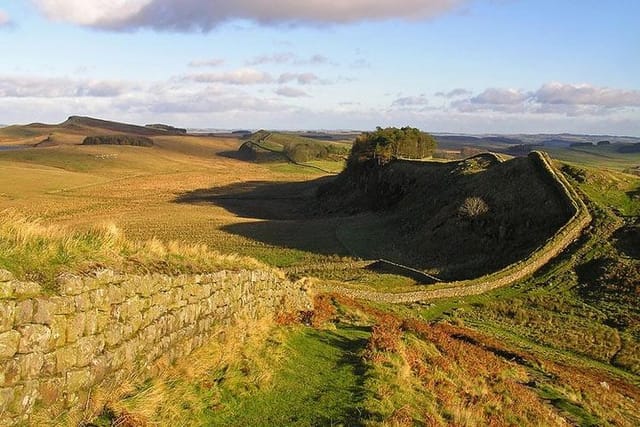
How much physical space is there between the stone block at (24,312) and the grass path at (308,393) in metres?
A: 3.69

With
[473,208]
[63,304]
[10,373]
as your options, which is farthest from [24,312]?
[473,208]

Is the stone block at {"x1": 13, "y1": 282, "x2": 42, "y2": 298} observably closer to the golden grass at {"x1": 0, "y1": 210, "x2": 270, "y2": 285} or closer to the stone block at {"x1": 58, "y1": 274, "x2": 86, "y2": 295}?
the golden grass at {"x1": 0, "y1": 210, "x2": 270, "y2": 285}

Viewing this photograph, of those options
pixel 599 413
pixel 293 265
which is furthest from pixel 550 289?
pixel 599 413

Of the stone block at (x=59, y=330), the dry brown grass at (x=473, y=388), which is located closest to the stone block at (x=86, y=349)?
the stone block at (x=59, y=330)

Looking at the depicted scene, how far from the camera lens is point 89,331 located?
9211mm

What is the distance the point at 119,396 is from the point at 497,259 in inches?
1827

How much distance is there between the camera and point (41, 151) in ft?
549

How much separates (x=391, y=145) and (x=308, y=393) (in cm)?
10257

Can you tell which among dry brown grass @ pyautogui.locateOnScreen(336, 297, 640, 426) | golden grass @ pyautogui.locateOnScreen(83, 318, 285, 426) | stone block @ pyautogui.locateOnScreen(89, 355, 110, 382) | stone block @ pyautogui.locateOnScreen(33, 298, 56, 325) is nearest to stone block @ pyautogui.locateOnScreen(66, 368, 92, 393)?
stone block @ pyautogui.locateOnScreen(89, 355, 110, 382)

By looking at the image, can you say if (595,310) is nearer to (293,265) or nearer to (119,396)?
(293,265)

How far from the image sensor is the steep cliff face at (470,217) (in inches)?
2067

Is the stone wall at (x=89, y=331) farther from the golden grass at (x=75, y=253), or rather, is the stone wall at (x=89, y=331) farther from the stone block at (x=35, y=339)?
the golden grass at (x=75, y=253)

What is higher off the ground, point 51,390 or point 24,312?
point 24,312

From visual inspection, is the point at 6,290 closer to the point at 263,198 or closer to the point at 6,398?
the point at 6,398
